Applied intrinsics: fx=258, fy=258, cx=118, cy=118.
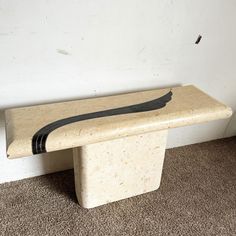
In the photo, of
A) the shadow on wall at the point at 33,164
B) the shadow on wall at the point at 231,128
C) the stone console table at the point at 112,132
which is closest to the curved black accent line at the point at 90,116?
the stone console table at the point at 112,132

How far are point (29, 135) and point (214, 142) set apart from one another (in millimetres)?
1209

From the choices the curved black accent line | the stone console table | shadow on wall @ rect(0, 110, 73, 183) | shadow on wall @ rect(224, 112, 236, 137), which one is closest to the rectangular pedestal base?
the stone console table

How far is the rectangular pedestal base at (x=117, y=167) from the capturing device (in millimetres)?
1018

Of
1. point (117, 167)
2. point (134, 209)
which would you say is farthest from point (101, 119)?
point (134, 209)

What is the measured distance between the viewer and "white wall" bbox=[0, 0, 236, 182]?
3.04 feet

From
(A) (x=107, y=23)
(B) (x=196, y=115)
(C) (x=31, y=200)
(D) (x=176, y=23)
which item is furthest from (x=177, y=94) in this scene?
(C) (x=31, y=200)

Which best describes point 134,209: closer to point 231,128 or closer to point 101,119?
point 101,119

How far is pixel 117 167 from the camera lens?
1084 millimetres

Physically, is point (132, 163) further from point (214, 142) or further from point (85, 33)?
point (214, 142)

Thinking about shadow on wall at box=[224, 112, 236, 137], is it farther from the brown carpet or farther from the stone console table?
the stone console table

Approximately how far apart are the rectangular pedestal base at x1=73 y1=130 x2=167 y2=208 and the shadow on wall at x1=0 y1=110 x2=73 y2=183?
22 centimetres

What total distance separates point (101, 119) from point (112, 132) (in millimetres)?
73

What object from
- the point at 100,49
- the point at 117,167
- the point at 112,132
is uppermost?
the point at 100,49

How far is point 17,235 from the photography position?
1.01 metres
